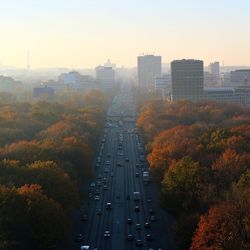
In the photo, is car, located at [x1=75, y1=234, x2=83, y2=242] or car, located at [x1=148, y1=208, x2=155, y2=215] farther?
car, located at [x1=148, y1=208, x2=155, y2=215]

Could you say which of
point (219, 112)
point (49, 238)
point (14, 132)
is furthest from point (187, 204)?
point (219, 112)

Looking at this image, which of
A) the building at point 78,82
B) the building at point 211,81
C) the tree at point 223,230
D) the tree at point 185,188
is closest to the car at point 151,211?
the tree at point 185,188

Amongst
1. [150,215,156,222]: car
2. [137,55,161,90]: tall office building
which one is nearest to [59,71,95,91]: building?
[137,55,161,90]: tall office building

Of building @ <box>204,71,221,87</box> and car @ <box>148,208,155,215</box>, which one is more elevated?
building @ <box>204,71,221,87</box>

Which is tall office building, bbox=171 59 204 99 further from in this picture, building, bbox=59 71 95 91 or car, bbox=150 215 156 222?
building, bbox=59 71 95 91

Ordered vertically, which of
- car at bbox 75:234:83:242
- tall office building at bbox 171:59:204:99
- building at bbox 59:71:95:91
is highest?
tall office building at bbox 171:59:204:99

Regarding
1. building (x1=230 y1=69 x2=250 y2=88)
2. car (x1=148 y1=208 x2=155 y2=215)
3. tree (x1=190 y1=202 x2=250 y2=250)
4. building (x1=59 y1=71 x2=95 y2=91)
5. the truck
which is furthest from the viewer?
building (x1=59 y1=71 x2=95 y2=91)

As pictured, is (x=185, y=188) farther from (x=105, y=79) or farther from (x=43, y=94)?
(x=105, y=79)
